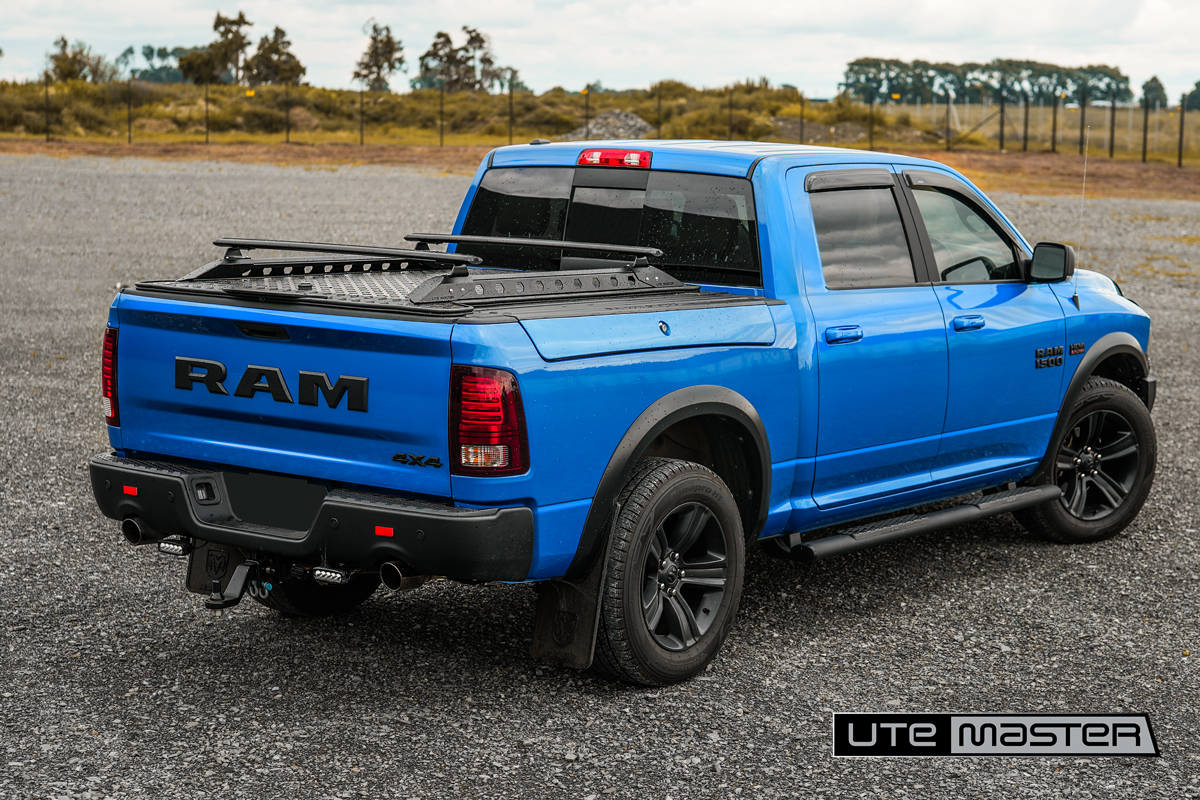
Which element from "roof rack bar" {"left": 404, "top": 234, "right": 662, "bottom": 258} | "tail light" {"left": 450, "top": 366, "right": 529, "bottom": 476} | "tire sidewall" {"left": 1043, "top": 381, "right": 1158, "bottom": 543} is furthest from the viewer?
"tire sidewall" {"left": 1043, "top": 381, "right": 1158, "bottom": 543}

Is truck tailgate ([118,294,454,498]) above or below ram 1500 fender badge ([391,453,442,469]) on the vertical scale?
above

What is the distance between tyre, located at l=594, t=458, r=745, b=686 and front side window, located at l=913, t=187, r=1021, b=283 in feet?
5.93

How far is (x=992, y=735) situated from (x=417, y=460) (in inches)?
84.2

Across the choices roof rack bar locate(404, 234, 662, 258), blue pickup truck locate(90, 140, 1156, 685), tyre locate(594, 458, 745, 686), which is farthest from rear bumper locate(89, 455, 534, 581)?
roof rack bar locate(404, 234, 662, 258)

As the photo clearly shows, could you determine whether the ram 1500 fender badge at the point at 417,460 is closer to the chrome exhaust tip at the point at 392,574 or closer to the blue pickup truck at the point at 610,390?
the blue pickup truck at the point at 610,390

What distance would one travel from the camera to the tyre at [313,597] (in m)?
5.09

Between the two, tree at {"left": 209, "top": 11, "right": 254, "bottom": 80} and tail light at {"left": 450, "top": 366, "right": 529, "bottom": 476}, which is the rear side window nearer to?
tail light at {"left": 450, "top": 366, "right": 529, "bottom": 476}

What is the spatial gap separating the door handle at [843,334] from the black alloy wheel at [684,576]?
908 millimetres

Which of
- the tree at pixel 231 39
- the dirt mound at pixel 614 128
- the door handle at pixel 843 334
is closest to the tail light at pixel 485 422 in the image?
the door handle at pixel 843 334

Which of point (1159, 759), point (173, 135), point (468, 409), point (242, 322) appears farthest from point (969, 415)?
point (173, 135)

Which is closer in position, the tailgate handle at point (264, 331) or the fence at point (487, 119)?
the tailgate handle at point (264, 331)

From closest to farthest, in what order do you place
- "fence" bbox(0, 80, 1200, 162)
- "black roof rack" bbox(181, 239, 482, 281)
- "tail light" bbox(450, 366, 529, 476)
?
"tail light" bbox(450, 366, 529, 476) < "black roof rack" bbox(181, 239, 482, 281) < "fence" bbox(0, 80, 1200, 162)

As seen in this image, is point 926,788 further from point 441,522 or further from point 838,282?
point 838,282

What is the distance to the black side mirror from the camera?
19.2 feet
